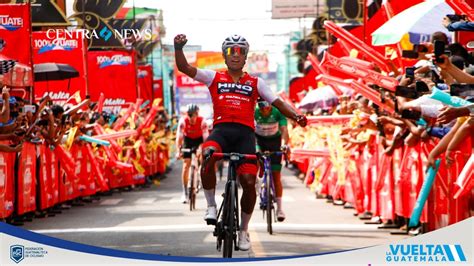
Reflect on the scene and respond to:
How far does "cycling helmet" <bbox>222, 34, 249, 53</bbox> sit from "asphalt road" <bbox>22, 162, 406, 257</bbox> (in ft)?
4.40

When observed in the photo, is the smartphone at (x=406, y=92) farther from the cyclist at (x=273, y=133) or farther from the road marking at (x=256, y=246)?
the cyclist at (x=273, y=133)

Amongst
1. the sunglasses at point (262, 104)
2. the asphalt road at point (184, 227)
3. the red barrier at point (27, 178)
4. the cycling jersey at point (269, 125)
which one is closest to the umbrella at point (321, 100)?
the asphalt road at point (184, 227)

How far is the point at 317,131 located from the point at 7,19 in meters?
14.2

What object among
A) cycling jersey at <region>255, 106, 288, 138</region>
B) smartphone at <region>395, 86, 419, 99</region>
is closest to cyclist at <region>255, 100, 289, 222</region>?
cycling jersey at <region>255, 106, 288, 138</region>

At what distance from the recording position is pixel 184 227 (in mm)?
12875

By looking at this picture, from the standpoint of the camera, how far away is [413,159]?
12.6 meters

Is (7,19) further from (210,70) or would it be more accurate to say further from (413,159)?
(413,159)

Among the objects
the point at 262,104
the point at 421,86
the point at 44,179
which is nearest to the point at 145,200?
the point at 44,179

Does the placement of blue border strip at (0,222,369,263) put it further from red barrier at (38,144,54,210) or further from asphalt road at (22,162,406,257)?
red barrier at (38,144,54,210)

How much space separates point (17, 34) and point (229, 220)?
257 centimetres

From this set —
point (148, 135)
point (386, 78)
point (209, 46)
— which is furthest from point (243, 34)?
point (148, 135)

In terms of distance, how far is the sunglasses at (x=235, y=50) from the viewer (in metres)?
6.96

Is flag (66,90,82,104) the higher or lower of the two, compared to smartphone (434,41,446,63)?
lower

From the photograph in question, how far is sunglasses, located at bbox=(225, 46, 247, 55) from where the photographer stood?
6.96 m
